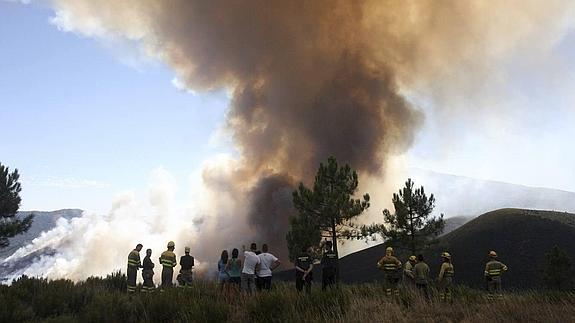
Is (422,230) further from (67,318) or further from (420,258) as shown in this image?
(67,318)

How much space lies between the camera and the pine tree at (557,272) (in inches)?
1403

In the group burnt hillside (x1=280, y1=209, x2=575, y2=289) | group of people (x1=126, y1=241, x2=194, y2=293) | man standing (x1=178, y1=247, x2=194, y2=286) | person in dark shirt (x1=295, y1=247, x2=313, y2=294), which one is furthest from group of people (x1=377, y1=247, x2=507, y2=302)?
burnt hillside (x1=280, y1=209, x2=575, y2=289)

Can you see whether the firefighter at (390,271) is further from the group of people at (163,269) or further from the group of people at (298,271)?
the group of people at (163,269)

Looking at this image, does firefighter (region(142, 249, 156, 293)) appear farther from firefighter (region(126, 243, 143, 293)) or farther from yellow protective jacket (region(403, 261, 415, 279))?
yellow protective jacket (region(403, 261, 415, 279))

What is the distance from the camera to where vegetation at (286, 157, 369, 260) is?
3300cm

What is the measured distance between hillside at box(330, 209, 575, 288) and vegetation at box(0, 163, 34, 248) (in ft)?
138

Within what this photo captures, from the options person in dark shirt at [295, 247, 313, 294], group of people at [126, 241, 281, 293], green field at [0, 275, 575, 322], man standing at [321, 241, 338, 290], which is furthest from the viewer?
man standing at [321, 241, 338, 290]

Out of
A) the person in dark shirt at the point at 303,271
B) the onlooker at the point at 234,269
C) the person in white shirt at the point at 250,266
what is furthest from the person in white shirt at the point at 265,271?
the person in dark shirt at the point at 303,271

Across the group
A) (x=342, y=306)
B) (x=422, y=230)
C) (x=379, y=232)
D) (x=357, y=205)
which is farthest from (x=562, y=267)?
(x=342, y=306)

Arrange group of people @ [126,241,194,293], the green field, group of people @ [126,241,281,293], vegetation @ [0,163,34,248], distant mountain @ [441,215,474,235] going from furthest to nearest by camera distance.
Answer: distant mountain @ [441,215,474,235]
vegetation @ [0,163,34,248]
group of people @ [126,241,194,293]
group of people @ [126,241,281,293]
the green field

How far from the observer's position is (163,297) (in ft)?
32.5

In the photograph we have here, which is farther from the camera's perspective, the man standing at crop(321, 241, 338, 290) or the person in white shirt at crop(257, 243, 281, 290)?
the man standing at crop(321, 241, 338, 290)

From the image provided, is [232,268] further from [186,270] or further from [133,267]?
[133,267]

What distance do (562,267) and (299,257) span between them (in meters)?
33.4
